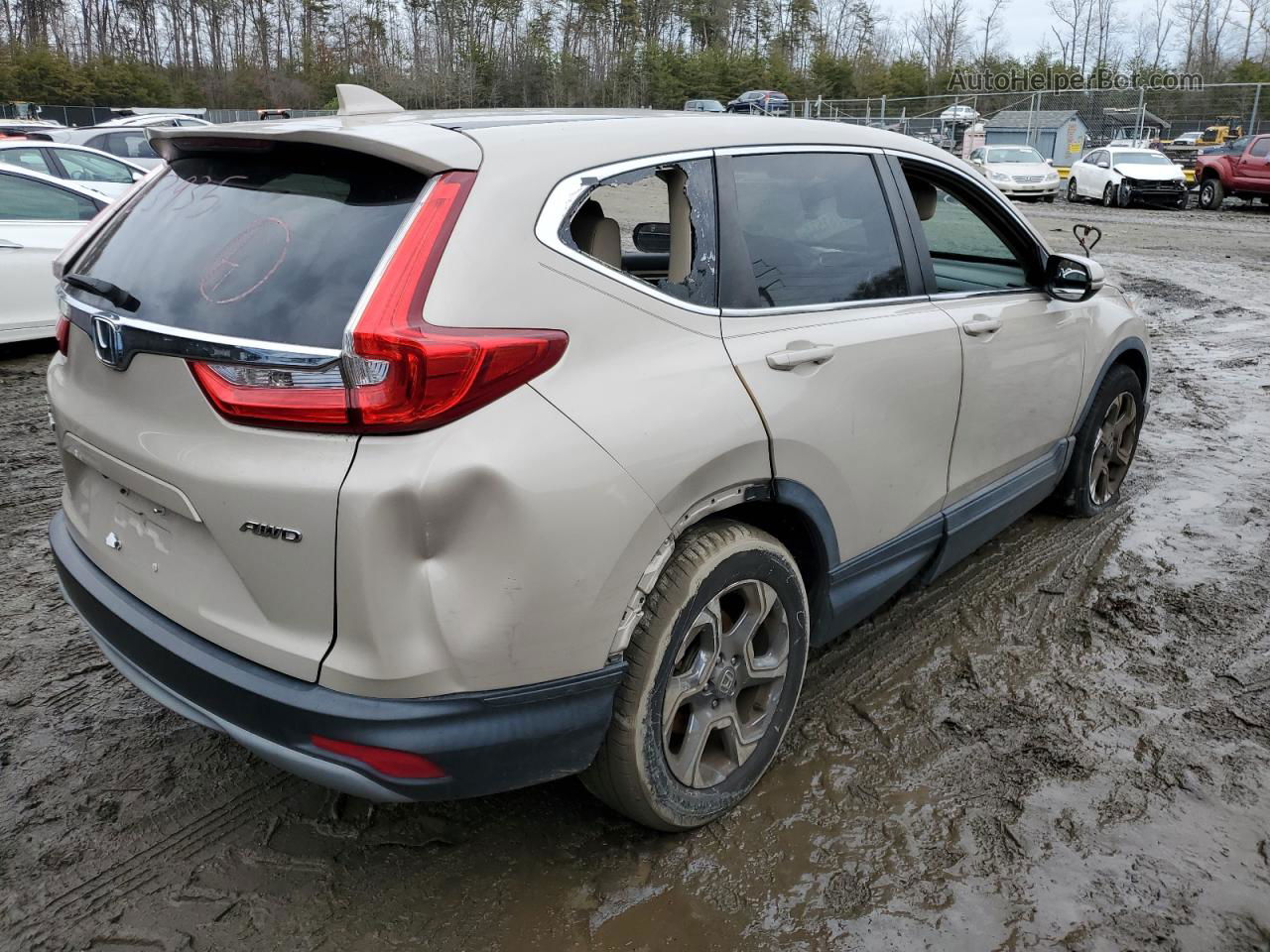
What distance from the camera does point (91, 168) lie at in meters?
10.7

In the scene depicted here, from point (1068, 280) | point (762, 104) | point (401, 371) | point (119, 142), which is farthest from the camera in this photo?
point (762, 104)

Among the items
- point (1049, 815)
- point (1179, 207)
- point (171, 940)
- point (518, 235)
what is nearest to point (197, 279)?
point (518, 235)

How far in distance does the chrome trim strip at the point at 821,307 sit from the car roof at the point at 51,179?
741cm

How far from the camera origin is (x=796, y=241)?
2869 mm

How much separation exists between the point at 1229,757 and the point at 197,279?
3.11 meters

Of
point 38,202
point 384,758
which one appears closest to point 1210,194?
point 38,202

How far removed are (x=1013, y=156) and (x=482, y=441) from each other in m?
27.2

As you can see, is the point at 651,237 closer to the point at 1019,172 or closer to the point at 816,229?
the point at 816,229

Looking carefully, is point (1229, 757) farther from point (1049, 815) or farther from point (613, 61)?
point (613, 61)

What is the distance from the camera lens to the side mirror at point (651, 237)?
132 inches

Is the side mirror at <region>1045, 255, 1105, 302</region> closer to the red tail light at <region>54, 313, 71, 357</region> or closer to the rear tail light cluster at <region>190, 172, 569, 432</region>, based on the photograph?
the rear tail light cluster at <region>190, 172, 569, 432</region>

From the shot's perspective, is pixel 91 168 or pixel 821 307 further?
pixel 91 168

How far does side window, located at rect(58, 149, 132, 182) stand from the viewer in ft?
34.4

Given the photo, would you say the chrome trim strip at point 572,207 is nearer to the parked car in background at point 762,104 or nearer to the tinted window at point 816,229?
the tinted window at point 816,229
